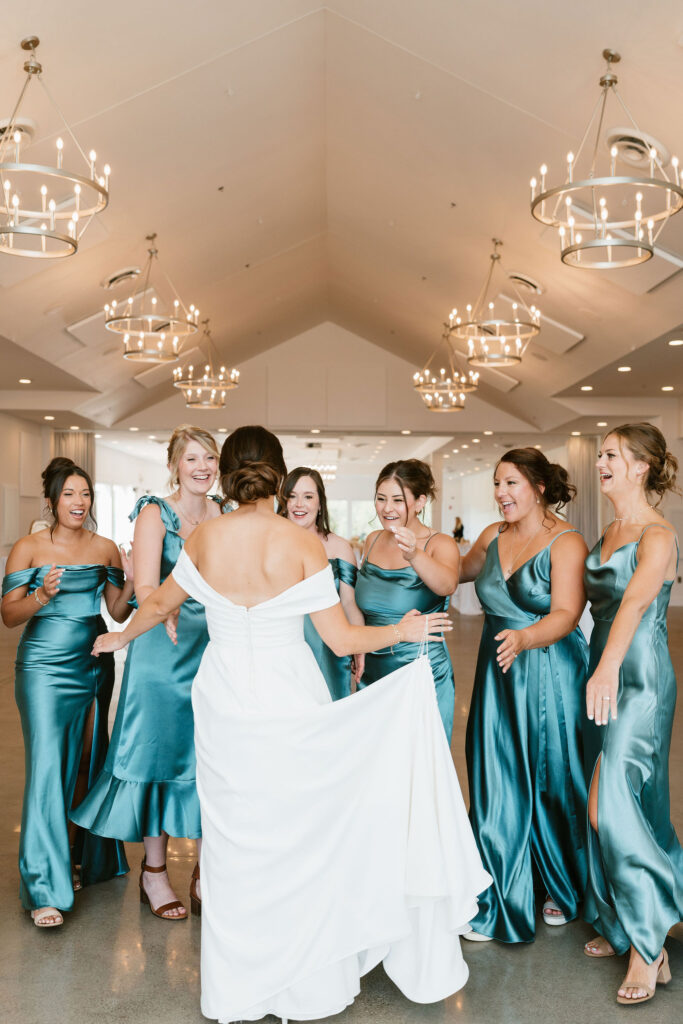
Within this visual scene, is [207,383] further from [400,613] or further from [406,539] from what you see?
[406,539]

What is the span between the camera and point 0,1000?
266 cm

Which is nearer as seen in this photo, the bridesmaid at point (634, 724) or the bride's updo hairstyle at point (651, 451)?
the bridesmaid at point (634, 724)

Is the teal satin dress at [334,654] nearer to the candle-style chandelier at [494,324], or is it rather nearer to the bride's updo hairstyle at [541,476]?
the bride's updo hairstyle at [541,476]

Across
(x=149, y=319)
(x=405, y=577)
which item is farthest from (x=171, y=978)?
(x=149, y=319)

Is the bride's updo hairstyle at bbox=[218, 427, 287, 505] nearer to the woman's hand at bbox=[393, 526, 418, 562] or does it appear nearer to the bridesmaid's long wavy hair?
the woman's hand at bbox=[393, 526, 418, 562]

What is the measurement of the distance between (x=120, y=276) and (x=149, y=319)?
1758 mm

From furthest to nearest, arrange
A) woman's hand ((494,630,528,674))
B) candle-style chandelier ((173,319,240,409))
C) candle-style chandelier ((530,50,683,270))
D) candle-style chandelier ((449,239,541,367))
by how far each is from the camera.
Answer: candle-style chandelier ((173,319,240,409)), candle-style chandelier ((449,239,541,367)), candle-style chandelier ((530,50,683,270)), woman's hand ((494,630,528,674))

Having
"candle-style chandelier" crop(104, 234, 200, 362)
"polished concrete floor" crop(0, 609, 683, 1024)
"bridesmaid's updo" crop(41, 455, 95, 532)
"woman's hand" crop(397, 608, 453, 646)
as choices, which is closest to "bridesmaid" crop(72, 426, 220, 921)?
"polished concrete floor" crop(0, 609, 683, 1024)

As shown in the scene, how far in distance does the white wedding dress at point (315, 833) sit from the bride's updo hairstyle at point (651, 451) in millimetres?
1035

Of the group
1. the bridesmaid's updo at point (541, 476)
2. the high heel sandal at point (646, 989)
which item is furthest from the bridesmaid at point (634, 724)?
the bridesmaid's updo at point (541, 476)

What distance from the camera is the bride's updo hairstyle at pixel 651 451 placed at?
9.54 feet

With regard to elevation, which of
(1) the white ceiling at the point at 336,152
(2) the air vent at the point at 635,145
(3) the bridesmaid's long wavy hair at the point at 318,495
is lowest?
(3) the bridesmaid's long wavy hair at the point at 318,495

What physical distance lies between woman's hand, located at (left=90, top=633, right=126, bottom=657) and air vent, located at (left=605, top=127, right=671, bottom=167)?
5153 mm

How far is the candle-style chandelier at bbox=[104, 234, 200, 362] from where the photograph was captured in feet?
28.7
